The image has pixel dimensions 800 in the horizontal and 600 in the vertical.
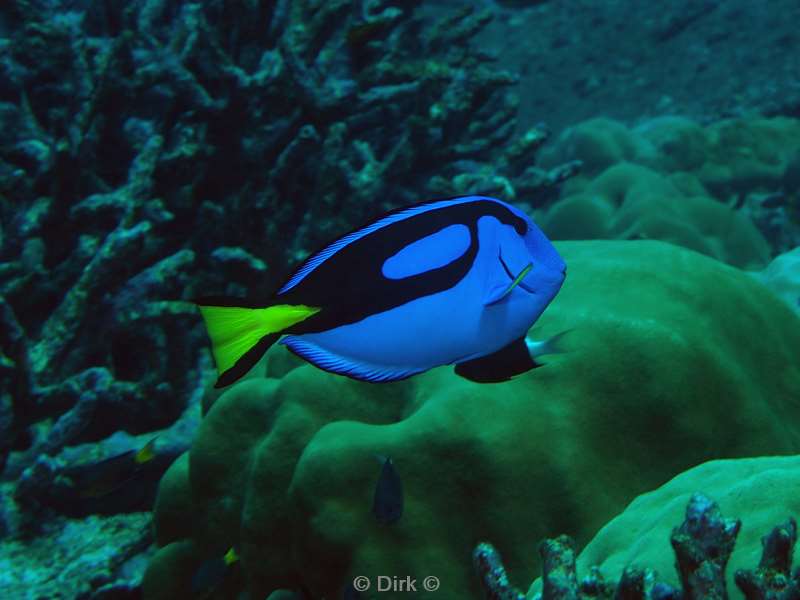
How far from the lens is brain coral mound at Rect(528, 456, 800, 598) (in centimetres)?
150

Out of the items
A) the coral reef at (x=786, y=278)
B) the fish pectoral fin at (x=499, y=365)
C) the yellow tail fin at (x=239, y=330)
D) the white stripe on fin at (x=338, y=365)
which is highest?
the yellow tail fin at (x=239, y=330)

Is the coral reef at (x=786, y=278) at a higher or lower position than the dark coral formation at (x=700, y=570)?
lower

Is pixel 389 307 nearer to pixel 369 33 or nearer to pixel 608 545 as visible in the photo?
pixel 608 545

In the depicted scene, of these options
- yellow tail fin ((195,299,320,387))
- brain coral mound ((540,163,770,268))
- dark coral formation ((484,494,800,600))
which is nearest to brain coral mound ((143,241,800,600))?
dark coral formation ((484,494,800,600))

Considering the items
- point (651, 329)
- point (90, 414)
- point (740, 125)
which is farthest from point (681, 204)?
point (90, 414)

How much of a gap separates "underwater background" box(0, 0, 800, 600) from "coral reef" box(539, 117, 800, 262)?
0.04 m

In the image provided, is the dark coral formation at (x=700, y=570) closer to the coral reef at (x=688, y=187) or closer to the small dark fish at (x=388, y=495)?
the small dark fish at (x=388, y=495)

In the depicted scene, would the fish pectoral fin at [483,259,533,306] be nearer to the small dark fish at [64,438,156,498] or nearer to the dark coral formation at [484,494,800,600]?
the dark coral formation at [484,494,800,600]

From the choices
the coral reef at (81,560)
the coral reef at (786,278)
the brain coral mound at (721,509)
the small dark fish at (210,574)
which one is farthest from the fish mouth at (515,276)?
the coral reef at (786,278)

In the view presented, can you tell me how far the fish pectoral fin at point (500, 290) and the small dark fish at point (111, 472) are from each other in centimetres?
241

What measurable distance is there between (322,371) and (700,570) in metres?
1.30

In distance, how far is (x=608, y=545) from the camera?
1.83 meters

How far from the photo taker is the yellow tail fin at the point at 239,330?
3.10 feet

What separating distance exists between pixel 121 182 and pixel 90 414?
1527 mm
